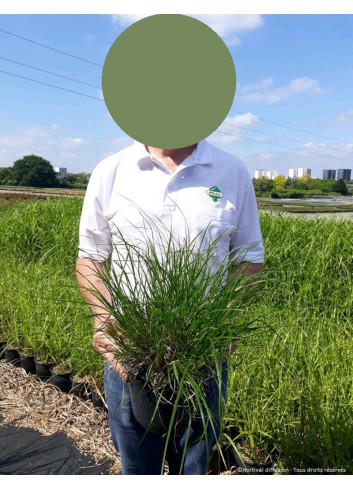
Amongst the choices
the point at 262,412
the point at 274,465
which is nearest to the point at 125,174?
the point at 262,412

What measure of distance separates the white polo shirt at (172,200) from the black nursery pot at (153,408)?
0.39 m

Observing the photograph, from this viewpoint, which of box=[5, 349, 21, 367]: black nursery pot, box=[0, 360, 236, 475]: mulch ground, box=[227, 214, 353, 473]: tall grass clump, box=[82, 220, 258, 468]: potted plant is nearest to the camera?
box=[82, 220, 258, 468]: potted plant

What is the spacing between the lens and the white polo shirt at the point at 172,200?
3.93 ft

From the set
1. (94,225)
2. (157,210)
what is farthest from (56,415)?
(157,210)

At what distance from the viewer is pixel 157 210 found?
1198 millimetres

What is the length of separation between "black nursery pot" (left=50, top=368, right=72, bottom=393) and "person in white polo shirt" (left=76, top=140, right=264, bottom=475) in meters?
1.36

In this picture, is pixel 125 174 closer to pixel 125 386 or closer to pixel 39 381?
pixel 125 386

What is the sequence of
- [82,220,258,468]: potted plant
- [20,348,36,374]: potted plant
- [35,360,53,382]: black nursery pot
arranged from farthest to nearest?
[20,348,36,374]: potted plant → [35,360,53,382]: black nursery pot → [82,220,258,468]: potted plant

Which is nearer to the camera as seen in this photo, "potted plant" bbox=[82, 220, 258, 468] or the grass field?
"potted plant" bbox=[82, 220, 258, 468]

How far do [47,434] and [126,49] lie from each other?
2.08m

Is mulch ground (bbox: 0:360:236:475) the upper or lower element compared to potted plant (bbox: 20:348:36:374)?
lower

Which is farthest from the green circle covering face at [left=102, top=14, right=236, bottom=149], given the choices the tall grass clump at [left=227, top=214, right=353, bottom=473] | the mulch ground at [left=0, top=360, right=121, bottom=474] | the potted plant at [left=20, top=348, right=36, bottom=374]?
the potted plant at [left=20, top=348, right=36, bottom=374]

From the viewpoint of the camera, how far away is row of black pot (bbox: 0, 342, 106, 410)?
7.88ft

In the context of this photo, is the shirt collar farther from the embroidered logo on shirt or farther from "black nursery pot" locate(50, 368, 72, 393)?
"black nursery pot" locate(50, 368, 72, 393)
